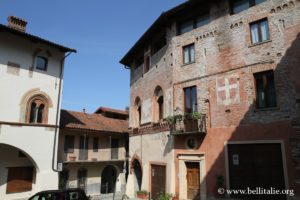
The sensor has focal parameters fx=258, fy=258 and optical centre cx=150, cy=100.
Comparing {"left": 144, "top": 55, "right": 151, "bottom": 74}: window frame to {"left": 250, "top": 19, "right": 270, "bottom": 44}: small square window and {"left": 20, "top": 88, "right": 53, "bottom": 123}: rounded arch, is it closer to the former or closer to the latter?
{"left": 20, "top": 88, "right": 53, "bottom": 123}: rounded arch

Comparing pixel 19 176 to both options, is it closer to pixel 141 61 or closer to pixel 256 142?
pixel 141 61

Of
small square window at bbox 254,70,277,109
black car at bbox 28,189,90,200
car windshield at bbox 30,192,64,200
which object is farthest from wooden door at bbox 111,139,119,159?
small square window at bbox 254,70,277,109

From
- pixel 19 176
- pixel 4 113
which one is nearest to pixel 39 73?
pixel 4 113

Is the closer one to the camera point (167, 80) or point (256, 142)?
Answer: point (256, 142)

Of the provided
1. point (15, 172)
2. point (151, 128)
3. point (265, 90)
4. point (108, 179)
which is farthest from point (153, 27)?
point (108, 179)

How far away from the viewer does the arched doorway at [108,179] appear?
25467mm

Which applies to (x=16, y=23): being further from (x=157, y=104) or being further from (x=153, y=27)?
(x=157, y=104)

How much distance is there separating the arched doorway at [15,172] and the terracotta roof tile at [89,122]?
385cm

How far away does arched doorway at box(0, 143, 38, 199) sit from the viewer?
56.9 feet

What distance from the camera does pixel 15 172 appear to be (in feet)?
58.7

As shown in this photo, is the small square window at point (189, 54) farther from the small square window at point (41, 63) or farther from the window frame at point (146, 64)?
the small square window at point (41, 63)

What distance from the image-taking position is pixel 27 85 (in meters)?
17.7

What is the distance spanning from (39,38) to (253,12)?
14.0 meters

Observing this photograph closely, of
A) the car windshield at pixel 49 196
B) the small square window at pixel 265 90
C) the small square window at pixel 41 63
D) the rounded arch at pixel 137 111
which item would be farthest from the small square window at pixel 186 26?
the car windshield at pixel 49 196
